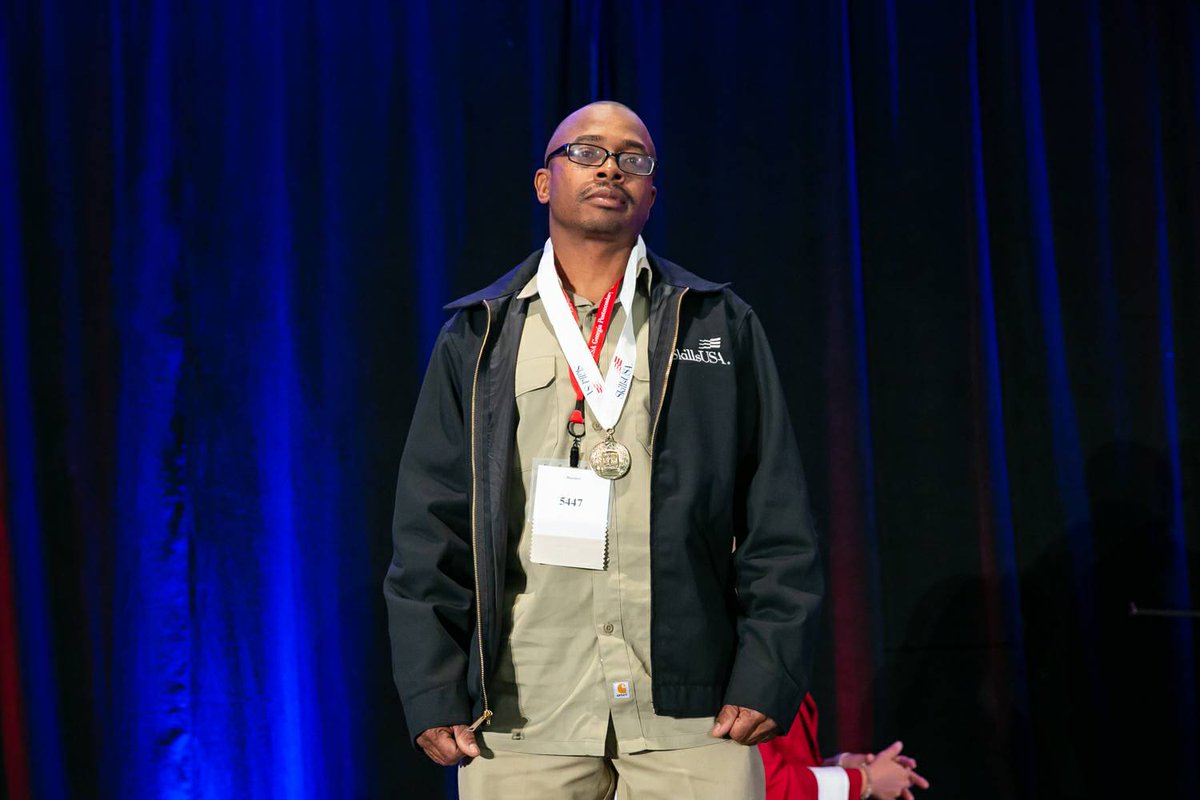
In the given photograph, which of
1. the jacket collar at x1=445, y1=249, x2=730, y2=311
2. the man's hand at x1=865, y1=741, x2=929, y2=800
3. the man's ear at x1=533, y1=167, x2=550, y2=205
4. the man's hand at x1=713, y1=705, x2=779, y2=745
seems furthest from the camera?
the man's hand at x1=865, y1=741, x2=929, y2=800

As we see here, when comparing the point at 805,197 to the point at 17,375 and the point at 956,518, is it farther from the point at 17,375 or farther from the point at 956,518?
the point at 17,375

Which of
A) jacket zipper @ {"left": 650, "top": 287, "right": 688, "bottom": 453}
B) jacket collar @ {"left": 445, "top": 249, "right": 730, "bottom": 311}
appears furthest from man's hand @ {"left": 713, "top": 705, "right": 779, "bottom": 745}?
jacket collar @ {"left": 445, "top": 249, "right": 730, "bottom": 311}

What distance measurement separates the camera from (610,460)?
1.72m

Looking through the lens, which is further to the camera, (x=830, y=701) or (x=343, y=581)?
(x=830, y=701)

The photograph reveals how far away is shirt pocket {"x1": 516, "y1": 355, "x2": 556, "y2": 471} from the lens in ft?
5.79

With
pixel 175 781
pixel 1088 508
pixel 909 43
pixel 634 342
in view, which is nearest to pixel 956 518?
pixel 1088 508

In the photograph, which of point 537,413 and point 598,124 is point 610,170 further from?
point 537,413

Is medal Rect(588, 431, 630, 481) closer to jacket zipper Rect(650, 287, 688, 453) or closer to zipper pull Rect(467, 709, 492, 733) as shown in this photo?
jacket zipper Rect(650, 287, 688, 453)

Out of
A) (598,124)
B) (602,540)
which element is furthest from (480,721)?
(598,124)

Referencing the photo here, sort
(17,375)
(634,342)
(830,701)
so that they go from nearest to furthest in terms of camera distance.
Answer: (634,342), (17,375), (830,701)

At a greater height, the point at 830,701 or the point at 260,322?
the point at 260,322

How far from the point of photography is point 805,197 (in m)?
3.17

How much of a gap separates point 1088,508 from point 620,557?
6.60 feet

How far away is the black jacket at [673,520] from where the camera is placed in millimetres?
1657
